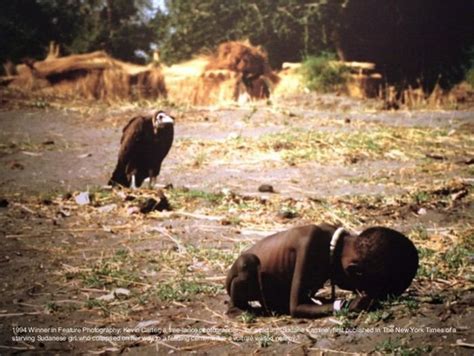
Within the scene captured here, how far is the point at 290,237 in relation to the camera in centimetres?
318

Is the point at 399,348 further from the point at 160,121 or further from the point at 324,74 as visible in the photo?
the point at 324,74

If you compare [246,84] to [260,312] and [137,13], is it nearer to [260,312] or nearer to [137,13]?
[137,13]

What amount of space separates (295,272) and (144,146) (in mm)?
4498

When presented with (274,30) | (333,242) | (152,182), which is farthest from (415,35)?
(333,242)

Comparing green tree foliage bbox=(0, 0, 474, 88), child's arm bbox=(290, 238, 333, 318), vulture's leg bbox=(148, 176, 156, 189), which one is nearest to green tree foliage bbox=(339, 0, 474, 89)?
green tree foliage bbox=(0, 0, 474, 88)

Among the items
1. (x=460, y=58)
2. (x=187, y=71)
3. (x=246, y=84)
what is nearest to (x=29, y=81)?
(x=187, y=71)

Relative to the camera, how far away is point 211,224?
5.79m

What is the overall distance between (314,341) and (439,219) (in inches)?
127

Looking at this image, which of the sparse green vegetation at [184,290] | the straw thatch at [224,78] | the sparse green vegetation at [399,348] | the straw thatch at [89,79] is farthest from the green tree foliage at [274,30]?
the sparse green vegetation at [399,348]

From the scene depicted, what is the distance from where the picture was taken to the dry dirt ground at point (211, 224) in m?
3.02

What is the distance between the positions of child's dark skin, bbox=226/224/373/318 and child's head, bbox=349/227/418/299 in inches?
1.4

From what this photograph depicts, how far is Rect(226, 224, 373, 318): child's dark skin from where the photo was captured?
3.05 metres

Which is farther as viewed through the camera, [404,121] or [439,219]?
[404,121]

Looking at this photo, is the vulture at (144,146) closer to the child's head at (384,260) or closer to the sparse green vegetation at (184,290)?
the sparse green vegetation at (184,290)
